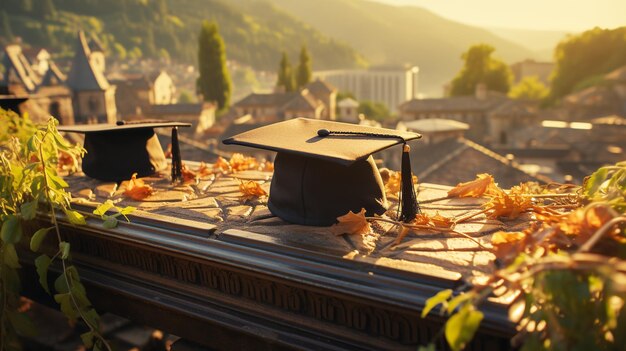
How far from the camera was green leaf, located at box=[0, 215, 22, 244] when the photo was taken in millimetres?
2463

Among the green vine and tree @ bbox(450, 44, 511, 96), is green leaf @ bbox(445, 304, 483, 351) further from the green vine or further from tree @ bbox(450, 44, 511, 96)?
tree @ bbox(450, 44, 511, 96)

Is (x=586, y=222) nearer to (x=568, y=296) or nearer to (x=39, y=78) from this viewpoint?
(x=568, y=296)

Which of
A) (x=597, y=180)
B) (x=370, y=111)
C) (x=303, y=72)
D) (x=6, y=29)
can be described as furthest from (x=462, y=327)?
(x=6, y=29)

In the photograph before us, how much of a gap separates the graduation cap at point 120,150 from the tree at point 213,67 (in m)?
31.9

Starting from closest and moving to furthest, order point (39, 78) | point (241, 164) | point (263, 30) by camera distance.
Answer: point (241, 164), point (39, 78), point (263, 30)

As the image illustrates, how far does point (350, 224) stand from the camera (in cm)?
247

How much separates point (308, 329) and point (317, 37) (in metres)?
105

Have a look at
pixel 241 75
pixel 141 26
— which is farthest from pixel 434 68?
pixel 141 26

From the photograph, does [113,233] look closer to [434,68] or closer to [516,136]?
[516,136]

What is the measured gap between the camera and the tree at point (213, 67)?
113 ft

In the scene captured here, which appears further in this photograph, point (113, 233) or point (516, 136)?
point (516, 136)

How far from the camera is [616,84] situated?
110 ft

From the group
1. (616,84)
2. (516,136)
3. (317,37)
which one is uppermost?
(317,37)

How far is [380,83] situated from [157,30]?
A: 35.6m
